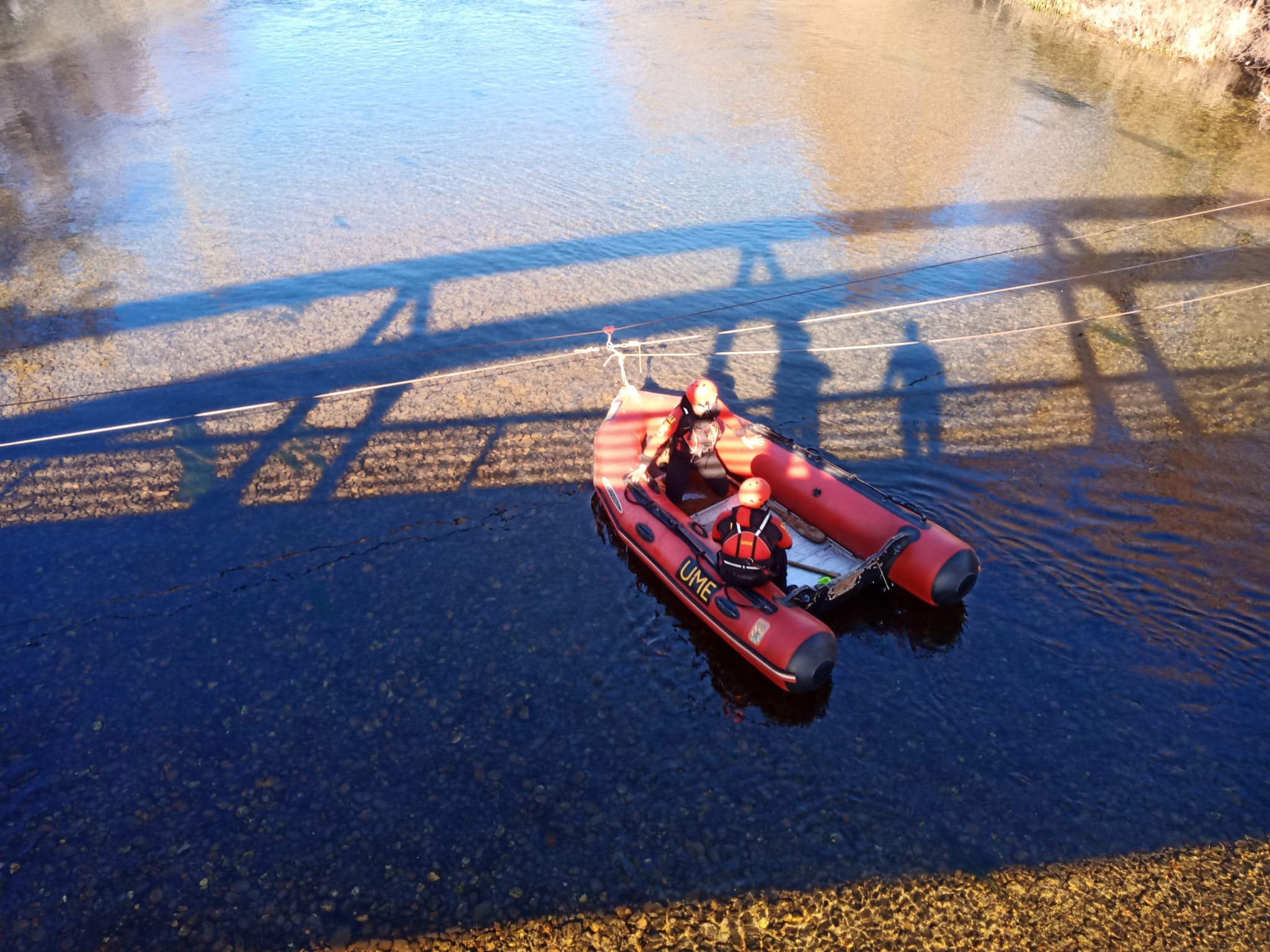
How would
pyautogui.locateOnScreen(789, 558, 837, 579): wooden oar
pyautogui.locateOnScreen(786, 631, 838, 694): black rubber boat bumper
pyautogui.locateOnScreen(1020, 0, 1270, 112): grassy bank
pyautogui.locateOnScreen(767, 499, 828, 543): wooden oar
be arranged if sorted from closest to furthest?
pyautogui.locateOnScreen(786, 631, 838, 694): black rubber boat bumper → pyautogui.locateOnScreen(789, 558, 837, 579): wooden oar → pyautogui.locateOnScreen(767, 499, 828, 543): wooden oar → pyautogui.locateOnScreen(1020, 0, 1270, 112): grassy bank

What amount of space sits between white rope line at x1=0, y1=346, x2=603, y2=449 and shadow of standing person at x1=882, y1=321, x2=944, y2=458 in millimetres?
3515

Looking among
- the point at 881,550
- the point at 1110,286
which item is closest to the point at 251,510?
the point at 881,550

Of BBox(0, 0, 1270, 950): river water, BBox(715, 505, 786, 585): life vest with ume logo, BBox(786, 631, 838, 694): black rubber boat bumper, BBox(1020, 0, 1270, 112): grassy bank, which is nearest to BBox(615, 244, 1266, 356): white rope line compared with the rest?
BBox(0, 0, 1270, 950): river water

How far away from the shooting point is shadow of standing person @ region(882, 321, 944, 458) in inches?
361

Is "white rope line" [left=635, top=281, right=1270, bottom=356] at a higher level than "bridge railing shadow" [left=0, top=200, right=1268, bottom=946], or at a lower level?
higher

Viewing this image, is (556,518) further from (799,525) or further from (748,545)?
(748,545)

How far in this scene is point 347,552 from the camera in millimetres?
7816

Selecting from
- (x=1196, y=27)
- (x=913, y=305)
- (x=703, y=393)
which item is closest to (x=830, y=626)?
(x=703, y=393)

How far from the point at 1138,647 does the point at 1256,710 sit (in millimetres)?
833

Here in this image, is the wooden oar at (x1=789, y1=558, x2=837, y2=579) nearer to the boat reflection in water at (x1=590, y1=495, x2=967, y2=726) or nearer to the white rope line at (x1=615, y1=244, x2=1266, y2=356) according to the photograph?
the boat reflection in water at (x1=590, y1=495, x2=967, y2=726)

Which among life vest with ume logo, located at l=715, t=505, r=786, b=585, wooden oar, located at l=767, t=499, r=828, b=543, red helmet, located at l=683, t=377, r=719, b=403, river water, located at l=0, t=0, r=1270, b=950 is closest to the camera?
river water, located at l=0, t=0, r=1270, b=950

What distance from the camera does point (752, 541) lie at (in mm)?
6426

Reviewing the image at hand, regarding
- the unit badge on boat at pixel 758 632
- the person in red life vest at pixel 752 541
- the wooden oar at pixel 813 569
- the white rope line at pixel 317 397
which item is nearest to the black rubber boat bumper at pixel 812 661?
the unit badge on boat at pixel 758 632

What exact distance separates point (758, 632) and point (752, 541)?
658mm
